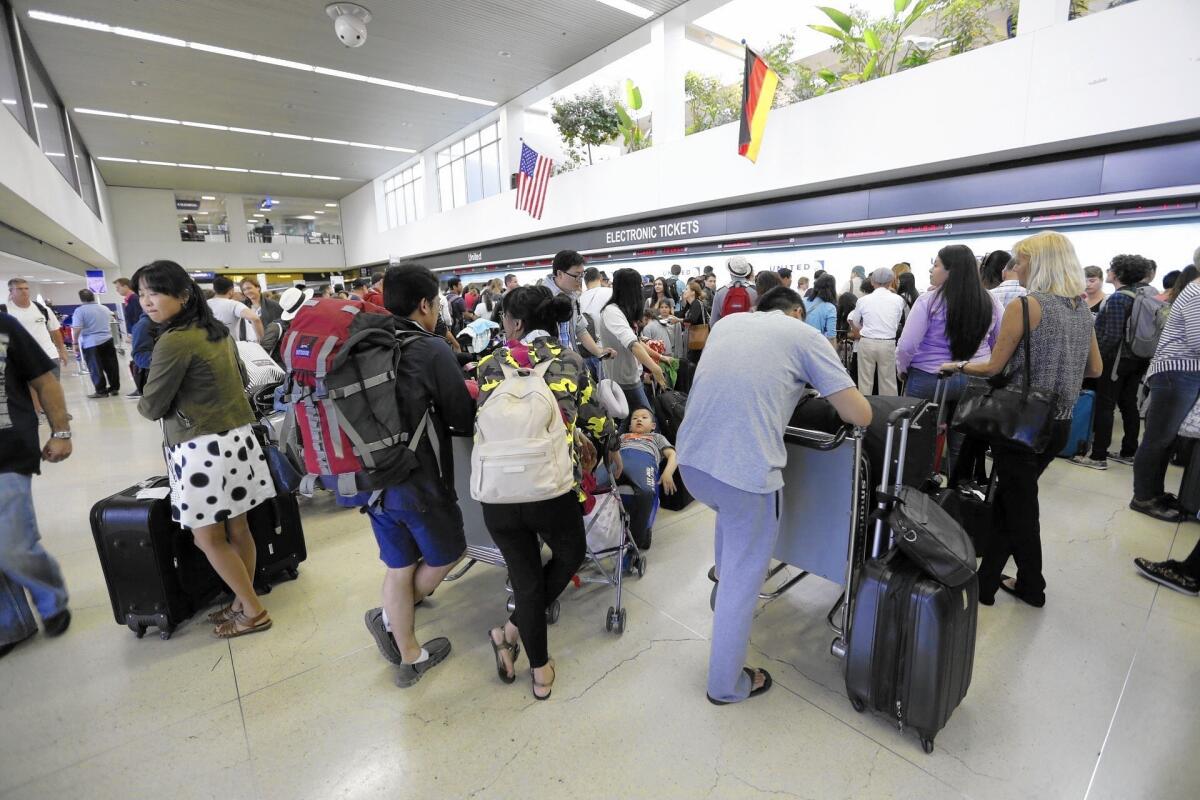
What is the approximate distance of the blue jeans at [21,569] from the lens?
2.29m

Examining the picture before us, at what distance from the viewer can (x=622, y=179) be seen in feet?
32.8

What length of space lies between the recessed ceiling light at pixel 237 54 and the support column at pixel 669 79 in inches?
18.0

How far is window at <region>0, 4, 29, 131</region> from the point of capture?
7.18 m

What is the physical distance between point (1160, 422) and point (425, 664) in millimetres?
4635

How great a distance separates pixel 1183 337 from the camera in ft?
10.1

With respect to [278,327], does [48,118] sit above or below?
above

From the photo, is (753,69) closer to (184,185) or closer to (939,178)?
(939,178)

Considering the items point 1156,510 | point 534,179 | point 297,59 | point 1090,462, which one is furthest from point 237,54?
point 1156,510

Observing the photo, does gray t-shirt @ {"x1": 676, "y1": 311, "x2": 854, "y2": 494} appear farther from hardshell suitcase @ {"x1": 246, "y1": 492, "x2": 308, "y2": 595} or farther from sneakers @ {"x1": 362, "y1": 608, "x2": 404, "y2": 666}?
hardshell suitcase @ {"x1": 246, "y1": 492, "x2": 308, "y2": 595}

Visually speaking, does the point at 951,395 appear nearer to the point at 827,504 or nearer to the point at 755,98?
the point at 827,504

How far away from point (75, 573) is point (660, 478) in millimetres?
3561

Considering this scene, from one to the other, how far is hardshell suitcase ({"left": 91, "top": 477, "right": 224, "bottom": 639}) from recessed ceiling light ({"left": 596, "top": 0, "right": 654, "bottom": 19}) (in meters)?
9.79

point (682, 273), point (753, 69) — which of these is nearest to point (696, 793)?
point (753, 69)

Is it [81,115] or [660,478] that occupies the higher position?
[81,115]
